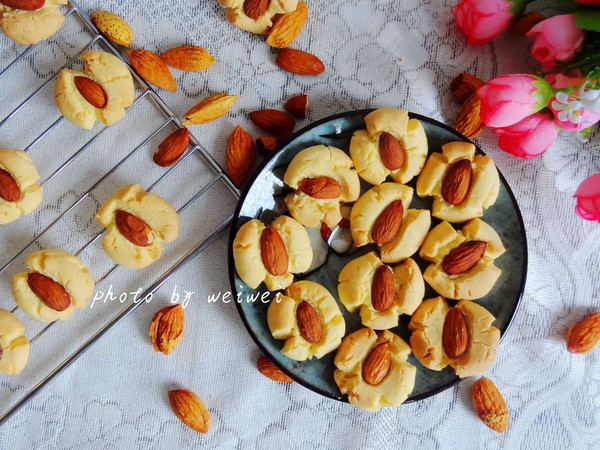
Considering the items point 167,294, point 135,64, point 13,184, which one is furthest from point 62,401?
point 135,64

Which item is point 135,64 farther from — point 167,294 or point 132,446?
point 132,446

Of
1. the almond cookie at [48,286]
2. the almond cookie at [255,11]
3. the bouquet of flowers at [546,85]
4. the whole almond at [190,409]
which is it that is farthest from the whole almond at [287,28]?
the whole almond at [190,409]

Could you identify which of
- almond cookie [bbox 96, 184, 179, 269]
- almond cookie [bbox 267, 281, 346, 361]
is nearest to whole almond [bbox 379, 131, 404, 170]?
almond cookie [bbox 267, 281, 346, 361]

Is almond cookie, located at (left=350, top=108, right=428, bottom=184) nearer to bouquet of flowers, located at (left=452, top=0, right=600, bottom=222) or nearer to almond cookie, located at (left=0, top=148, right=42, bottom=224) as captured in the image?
bouquet of flowers, located at (left=452, top=0, right=600, bottom=222)

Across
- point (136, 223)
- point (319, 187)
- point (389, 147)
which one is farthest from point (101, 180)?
point (389, 147)

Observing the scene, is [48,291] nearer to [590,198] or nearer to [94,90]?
[94,90]
